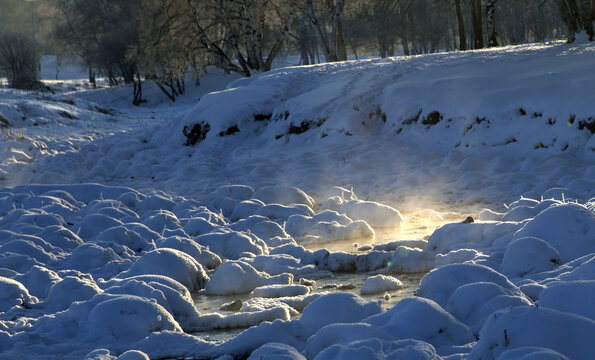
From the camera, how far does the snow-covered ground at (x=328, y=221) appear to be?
320 cm

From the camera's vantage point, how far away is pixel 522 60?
1151cm

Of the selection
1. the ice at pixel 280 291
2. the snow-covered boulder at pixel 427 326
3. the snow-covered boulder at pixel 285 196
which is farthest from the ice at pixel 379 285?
the snow-covered boulder at pixel 285 196

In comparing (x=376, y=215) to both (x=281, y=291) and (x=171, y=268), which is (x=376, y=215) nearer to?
(x=281, y=291)

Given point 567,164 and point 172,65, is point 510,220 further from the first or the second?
point 172,65

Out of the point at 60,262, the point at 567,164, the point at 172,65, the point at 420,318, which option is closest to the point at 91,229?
the point at 60,262

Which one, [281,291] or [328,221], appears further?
[328,221]

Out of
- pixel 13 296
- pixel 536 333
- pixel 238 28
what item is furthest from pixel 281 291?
pixel 238 28

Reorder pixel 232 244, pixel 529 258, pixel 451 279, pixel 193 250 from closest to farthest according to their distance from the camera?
1. pixel 451 279
2. pixel 529 258
3. pixel 193 250
4. pixel 232 244

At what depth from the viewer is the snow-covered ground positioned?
3197 millimetres

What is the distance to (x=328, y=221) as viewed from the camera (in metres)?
6.55

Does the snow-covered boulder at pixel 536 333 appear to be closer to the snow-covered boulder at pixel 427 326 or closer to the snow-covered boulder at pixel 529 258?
the snow-covered boulder at pixel 427 326

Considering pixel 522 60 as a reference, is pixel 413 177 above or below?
below

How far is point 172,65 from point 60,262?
16.4 meters

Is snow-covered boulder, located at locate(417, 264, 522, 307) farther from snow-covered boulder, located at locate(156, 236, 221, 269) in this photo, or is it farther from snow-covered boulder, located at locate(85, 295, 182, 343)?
snow-covered boulder, located at locate(156, 236, 221, 269)
